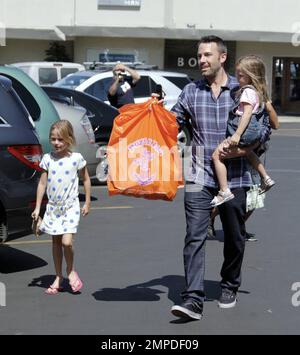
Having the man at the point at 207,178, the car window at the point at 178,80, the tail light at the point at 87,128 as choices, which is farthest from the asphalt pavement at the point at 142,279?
the car window at the point at 178,80

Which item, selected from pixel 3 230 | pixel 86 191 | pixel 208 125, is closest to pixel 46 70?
pixel 3 230

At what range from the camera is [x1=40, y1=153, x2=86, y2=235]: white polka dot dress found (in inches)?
252

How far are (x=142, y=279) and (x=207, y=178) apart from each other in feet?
4.89

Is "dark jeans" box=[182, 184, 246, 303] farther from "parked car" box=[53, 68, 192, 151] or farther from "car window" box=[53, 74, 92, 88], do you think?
"car window" box=[53, 74, 92, 88]

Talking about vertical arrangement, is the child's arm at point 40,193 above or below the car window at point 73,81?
below

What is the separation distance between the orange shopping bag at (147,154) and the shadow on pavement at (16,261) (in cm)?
191

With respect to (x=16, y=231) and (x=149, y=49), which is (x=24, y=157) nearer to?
(x=16, y=231)

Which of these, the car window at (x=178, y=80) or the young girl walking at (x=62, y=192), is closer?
the young girl walking at (x=62, y=192)

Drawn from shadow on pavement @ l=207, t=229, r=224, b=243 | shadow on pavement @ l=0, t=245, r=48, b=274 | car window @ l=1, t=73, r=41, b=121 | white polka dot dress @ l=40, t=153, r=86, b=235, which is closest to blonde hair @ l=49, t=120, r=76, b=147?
white polka dot dress @ l=40, t=153, r=86, b=235

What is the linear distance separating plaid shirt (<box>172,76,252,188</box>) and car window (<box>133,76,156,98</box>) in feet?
41.3

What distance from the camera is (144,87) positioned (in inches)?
734

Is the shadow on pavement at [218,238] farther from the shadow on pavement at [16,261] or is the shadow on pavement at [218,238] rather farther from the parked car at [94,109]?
the parked car at [94,109]

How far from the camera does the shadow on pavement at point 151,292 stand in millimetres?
6406

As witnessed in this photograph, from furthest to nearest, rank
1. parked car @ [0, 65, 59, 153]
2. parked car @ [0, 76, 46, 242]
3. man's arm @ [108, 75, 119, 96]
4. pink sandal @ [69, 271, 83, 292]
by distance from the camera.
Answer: man's arm @ [108, 75, 119, 96]
parked car @ [0, 65, 59, 153]
parked car @ [0, 76, 46, 242]
pink sandal @ [69, 271, 83, 292]
